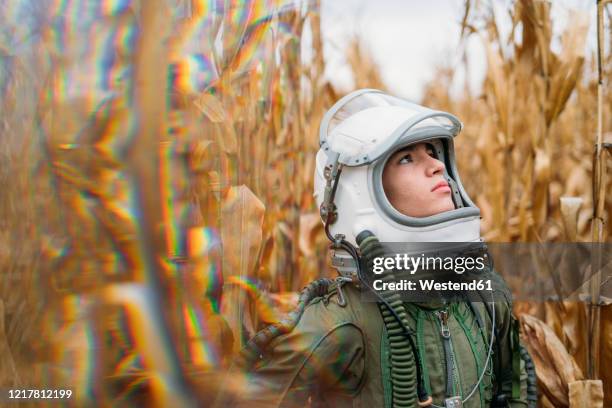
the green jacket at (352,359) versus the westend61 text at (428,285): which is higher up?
the westend61 text at (428,285)

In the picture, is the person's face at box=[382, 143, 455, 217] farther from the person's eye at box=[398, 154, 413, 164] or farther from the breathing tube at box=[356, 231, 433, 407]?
the breathing tube at box=[356, 231, 433, 407]

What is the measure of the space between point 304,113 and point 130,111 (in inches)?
64.1

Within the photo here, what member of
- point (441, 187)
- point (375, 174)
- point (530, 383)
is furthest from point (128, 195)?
point (530, 383)

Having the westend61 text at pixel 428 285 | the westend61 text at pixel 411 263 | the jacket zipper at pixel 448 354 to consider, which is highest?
the westend61 text at pixel 411 263

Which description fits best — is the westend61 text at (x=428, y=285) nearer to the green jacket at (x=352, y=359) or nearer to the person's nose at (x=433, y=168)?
the green jacket at (x=352, y=359)

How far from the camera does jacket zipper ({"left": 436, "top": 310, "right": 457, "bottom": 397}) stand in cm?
104

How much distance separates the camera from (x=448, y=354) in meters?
1.06

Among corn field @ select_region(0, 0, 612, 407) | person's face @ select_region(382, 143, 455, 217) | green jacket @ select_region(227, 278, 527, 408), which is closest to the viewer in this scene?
corn field @ select_region(0, 0, 612, 407)

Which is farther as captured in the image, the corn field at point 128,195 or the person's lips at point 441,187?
the person's lips at point 441,187

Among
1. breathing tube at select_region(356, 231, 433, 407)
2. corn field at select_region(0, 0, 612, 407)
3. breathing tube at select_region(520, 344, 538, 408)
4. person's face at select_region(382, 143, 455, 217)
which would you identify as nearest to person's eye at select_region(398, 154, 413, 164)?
person's face at select_region(382, 143, 455, 217)

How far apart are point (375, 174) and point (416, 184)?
0.10m

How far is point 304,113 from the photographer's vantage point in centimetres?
212

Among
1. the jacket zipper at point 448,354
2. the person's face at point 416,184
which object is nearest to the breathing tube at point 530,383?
the jacket zipper at point 448,354

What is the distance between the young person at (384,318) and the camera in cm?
99
